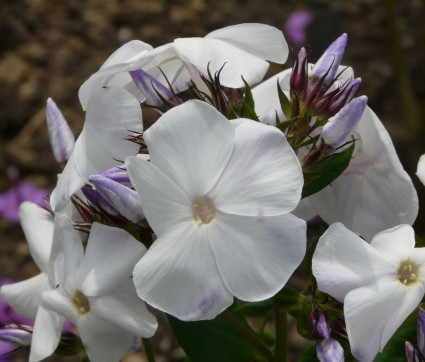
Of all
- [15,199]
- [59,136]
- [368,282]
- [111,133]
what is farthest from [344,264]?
[15,199]

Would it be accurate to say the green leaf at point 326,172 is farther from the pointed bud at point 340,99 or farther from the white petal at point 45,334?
the white petal at point 45,334

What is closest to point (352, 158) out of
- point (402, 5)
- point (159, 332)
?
point (159, 332)

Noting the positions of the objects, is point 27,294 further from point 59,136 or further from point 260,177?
point 260,177

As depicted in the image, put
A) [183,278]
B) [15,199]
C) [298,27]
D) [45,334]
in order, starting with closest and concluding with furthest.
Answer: [183,278], [45,334], [15,199], [298,27]

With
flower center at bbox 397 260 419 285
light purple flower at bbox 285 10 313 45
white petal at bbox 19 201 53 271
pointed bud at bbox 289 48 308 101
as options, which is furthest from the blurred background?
flower center at bbox 397 260 419 285

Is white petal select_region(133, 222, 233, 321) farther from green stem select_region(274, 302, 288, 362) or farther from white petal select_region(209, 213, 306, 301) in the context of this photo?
green stem select_region(274, 302, 288, 362)

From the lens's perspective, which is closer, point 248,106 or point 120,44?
point 248,106
